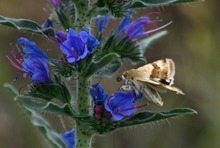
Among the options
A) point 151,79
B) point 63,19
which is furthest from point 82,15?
point 151,79

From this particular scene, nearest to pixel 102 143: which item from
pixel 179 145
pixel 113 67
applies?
pixel 179 145

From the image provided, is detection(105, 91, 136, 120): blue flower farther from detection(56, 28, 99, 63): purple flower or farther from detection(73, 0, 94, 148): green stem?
detection(56, 28, 99, 63): purple flower

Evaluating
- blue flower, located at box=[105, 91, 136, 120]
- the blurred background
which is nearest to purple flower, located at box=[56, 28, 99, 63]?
blue flower, located at box=[105, 91, 136, 120]

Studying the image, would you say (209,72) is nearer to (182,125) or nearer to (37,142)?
(182,125)

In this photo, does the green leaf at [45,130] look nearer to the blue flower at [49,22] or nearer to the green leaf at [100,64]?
the green leaf at [100,64]

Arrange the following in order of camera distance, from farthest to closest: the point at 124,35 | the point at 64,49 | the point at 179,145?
the point at 179,145 → the point at 124,35 → the point at 64,49

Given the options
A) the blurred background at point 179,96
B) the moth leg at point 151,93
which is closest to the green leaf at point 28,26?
the moth leg at point 151,93
